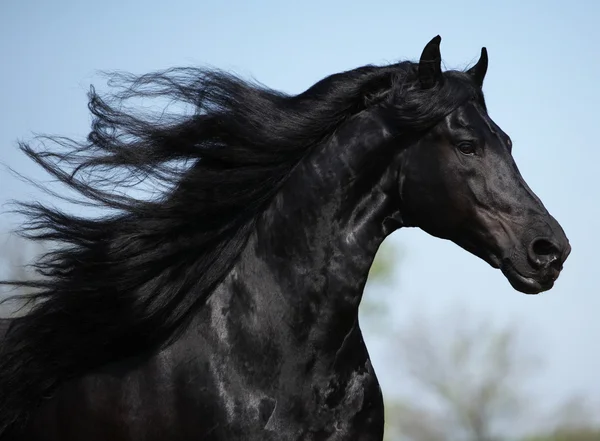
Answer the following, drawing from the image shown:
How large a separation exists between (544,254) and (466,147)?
558 millimetres

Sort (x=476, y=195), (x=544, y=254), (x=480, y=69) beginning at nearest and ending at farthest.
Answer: (x=544, y=254) < (x=476, y=195) < (x=480, y=69)

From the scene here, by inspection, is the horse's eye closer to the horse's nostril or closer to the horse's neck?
the horse's neck

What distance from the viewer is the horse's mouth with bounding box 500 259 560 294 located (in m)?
4.25

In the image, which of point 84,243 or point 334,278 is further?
point 84,243

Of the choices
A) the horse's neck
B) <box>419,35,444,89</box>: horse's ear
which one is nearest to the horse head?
<box>419,35,444,89</box>: horse's ear

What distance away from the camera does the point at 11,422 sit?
15.6 ft

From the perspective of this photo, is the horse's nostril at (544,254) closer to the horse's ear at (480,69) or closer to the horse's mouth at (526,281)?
the horse's mouth at (526,281)

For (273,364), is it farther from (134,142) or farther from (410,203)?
(134,142)

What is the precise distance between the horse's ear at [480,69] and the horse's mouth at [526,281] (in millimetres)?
957

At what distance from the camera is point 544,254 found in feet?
13.9

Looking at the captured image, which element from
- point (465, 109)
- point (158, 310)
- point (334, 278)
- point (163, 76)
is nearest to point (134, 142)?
point (163, 76)

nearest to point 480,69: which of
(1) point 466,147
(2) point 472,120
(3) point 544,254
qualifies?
(2) point 472,120

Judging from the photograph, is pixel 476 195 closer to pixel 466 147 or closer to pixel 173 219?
pixel 466 147

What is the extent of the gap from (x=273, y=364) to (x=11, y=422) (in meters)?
1.36
